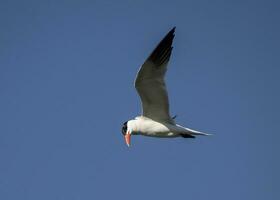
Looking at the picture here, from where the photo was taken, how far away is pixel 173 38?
1802cm

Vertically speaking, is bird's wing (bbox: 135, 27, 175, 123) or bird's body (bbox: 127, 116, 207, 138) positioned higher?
bird's wing (bbox: 135, 27, 175, 123)

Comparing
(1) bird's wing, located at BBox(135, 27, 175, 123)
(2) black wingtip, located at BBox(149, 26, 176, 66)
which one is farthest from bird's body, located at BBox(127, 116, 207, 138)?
(2) black wingtip, located at BBox(149, 26, 176, 66)

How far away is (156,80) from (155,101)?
2.15ft

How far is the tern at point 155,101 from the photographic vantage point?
17766 millimetres

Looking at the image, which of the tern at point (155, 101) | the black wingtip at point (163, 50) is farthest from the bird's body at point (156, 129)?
the black wingtip at point (163, 50)

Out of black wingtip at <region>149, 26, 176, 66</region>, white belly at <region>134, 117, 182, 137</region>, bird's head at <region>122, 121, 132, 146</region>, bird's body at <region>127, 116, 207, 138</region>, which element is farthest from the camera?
bird's head at <region>122, 121, 132, 146</region>

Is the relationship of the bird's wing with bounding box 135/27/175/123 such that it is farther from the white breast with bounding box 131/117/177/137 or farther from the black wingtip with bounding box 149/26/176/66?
the white breast with bounding box 131/117/177/137

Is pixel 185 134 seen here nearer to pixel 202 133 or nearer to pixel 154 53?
pixel 202 133

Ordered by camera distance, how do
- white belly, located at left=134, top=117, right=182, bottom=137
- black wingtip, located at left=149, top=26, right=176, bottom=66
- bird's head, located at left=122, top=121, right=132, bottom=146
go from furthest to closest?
bird's head, located at left=122, top=121, right=132, bottom=146 < white belly, located at left=134, top=117, right=182, bottom=137 < black wingtip, located at left=149, top=26, right=176, bottom=66

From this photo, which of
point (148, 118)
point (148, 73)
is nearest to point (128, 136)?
point (148, 118)

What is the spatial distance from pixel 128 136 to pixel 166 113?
1.15m

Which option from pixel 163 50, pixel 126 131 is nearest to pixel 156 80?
pixel 163 50

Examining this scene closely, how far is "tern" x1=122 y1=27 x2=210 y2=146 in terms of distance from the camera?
17.8 m

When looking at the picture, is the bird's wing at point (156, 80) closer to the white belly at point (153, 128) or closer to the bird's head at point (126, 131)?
the white belly at point (153, 128)
